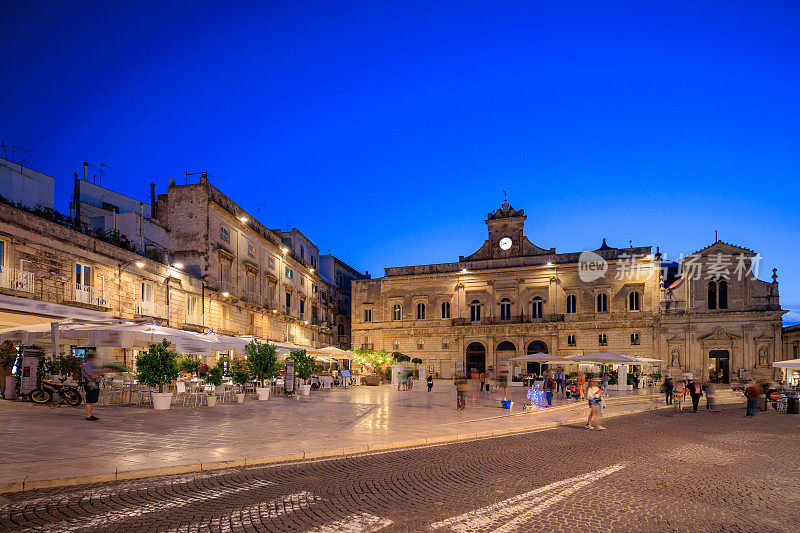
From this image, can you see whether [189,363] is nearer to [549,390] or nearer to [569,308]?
[549,390]

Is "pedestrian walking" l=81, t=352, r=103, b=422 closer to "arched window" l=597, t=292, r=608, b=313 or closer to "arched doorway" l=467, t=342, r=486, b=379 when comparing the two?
"arched doorway" l=467, t=342, r=486, b=379

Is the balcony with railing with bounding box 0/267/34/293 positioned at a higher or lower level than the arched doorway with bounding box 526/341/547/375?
higher

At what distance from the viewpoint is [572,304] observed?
156 ft

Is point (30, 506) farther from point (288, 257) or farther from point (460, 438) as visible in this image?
point (288, 257)

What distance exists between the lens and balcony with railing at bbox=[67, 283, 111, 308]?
20578 mm

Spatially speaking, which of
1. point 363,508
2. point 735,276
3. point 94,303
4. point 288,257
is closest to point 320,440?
point 363,508

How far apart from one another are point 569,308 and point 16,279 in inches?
1593

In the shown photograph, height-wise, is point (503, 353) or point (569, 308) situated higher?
point (569, 308)

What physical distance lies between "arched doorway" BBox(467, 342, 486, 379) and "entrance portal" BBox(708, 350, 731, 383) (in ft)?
58.9

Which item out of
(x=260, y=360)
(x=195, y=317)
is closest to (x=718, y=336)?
(x=260, y=360)

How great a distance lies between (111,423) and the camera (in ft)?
39.6

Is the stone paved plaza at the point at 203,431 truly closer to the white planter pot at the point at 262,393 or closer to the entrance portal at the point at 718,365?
the white planter pot at the point at 262,393

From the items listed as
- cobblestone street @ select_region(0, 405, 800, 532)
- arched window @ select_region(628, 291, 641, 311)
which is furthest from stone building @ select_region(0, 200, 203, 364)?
arched window @ select_region(628, 291, 641, 311)

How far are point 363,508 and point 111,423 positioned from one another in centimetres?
858
